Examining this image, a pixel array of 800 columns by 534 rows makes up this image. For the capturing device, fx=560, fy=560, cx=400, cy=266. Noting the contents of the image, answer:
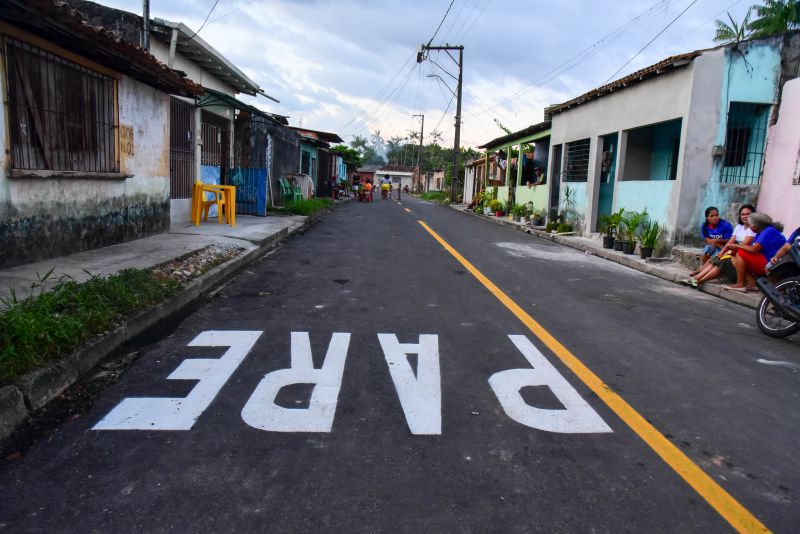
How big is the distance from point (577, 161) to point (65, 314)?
54.7 ft

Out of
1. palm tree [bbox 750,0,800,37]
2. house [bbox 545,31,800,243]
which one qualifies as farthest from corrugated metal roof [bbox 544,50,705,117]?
palm tree [bbox 750,0,800,37]

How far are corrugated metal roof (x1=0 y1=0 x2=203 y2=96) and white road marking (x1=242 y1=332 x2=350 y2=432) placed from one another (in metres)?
4.57

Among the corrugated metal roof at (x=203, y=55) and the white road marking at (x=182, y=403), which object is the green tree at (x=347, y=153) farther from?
the white road marking at (x=182, y=403)

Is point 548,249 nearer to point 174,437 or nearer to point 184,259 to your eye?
point 184,259

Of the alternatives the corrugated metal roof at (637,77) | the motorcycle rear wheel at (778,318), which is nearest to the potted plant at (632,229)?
the corrugated metal roof at (637,77)

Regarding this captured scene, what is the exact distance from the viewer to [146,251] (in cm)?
850

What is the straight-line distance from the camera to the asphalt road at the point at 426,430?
8.52 feet

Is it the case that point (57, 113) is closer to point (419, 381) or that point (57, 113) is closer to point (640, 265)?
point (419, 381)

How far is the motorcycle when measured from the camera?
6.06 metres

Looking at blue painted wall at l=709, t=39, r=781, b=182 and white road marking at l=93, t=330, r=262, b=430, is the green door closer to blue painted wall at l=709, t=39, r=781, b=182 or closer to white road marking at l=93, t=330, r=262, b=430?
blue painted wall at l=709, t=39, r=781, b=182

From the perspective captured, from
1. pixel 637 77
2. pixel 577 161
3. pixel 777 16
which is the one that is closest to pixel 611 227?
pixel 637 77

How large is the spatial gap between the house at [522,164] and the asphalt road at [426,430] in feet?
53.1

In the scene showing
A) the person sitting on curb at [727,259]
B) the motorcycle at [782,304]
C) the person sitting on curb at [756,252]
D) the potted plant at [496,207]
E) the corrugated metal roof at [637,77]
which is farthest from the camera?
the potted plant at [496,207]

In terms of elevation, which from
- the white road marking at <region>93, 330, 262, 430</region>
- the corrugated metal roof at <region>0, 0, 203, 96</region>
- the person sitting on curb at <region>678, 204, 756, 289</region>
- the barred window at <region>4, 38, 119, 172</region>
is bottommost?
the white road marking at <region>93, 330, 262, 430</region>
